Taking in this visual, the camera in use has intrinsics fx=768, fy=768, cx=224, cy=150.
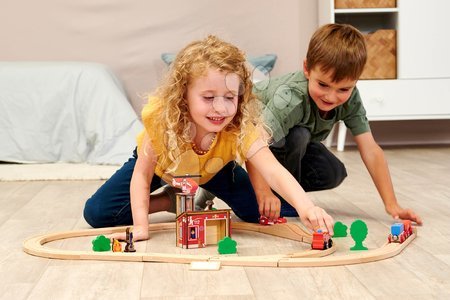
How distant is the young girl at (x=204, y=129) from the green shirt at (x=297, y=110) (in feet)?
0.59

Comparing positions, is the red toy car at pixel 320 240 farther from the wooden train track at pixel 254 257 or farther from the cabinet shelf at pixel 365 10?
the cabinet shelf at pixel 365 10

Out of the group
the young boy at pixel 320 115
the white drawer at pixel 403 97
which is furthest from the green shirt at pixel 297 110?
the white drawer at pixel 403 97

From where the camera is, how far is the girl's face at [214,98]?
1582 millimetres

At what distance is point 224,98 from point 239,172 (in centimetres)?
37

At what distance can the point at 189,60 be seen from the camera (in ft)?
5.29

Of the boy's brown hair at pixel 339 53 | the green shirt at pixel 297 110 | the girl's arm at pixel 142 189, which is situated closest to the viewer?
the girl's arm at pixel 142 189

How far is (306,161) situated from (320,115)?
6.9 inches

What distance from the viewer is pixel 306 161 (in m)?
2.11

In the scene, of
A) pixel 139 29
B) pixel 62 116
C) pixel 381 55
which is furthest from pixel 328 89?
pixel 139 29

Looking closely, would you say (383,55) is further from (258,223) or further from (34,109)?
(258,223)

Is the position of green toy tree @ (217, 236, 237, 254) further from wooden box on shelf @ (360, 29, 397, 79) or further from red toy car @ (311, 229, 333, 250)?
wooden box on shelf @ (360, 29, 397, 79)

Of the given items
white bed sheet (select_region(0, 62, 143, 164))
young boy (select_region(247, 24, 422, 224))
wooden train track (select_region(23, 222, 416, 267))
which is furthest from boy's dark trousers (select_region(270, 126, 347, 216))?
white bed sheet (select_region(0, 62, 143, 164))

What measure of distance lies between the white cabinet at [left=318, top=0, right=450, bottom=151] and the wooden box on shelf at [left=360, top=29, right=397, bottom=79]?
29 millimetres

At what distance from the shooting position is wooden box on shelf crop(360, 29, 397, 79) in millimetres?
3572
